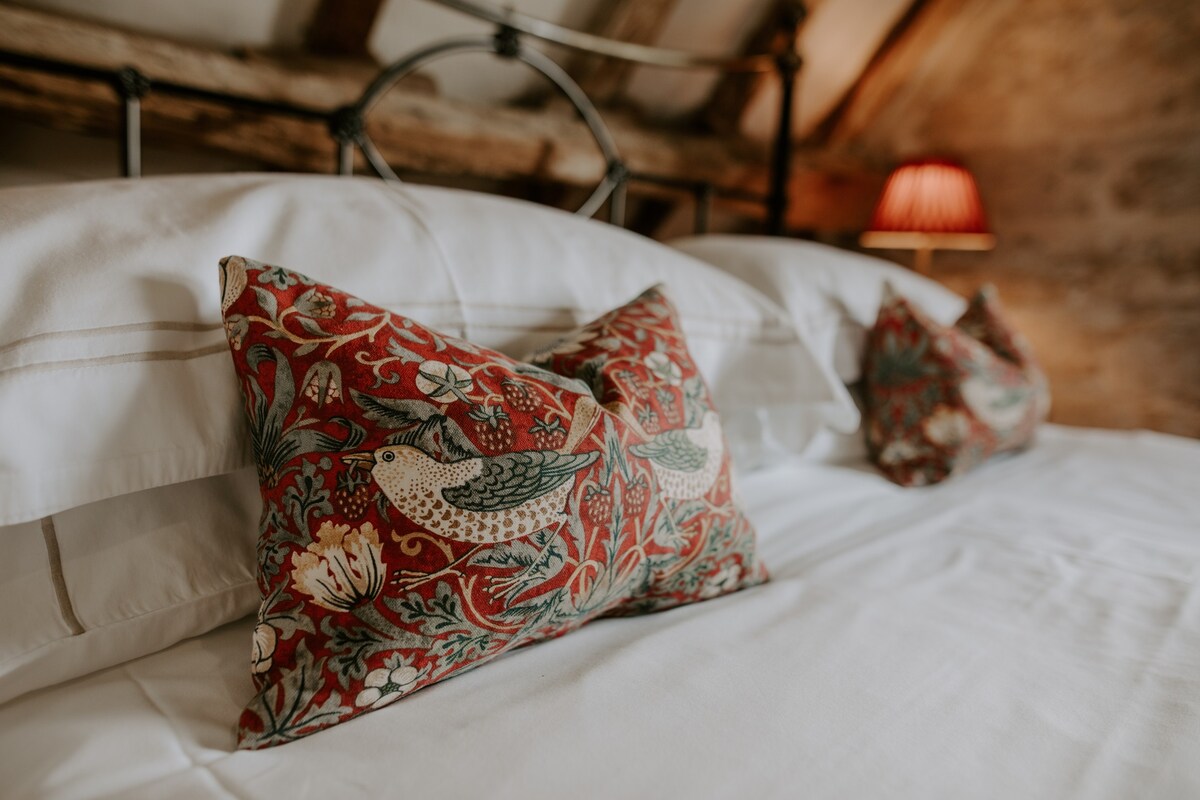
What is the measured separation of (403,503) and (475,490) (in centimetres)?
5

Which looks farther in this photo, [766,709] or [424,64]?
[424,64]

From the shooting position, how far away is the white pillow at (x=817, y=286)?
4.25 ft

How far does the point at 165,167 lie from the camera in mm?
1328

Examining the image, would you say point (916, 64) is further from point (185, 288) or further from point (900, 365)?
point (185, 288)

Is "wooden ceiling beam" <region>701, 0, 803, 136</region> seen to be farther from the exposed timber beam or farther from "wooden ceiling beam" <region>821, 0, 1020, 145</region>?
"wooden ceiling beam" <region>821, 0, 1020, 145</region>

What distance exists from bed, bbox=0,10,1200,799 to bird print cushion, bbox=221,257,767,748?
0.02m

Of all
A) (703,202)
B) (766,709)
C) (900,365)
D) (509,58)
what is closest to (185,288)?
(766,709)

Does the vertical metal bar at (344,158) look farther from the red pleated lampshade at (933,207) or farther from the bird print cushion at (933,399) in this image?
the red pleated lampshade at (933,207)

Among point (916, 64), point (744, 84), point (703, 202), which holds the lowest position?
point (703, 202)

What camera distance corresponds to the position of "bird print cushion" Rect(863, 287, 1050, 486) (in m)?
1.23

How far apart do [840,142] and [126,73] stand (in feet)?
7.30

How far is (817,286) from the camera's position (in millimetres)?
1337

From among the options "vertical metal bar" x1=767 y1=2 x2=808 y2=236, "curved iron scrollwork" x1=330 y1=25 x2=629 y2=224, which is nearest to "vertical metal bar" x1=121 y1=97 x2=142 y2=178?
"curved iron scrollwork" x1=330 y1=25 x2=629 y2=224

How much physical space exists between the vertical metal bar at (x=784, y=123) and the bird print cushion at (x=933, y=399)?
73cm
